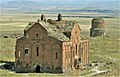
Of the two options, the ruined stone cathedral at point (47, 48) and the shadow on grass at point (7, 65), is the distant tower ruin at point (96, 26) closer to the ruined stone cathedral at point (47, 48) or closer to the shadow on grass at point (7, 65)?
the shadow on grass at point (7, 65)

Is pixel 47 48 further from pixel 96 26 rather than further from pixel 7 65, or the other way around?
pixel 96 26

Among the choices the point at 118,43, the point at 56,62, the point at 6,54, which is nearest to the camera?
the point at 56,62

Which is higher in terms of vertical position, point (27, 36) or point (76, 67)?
point (27, 36)

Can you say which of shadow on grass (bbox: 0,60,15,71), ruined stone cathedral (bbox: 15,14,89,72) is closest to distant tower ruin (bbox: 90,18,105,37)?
shadow on grass (bbox: 0,60,15,71)

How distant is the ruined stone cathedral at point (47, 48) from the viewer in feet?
159

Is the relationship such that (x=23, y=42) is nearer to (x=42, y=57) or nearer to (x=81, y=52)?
(x=42, y=57)

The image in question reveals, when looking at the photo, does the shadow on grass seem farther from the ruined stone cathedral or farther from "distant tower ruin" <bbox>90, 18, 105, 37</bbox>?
"distant tower ruin" <bbox>90, 18, 105, 37</bbox>

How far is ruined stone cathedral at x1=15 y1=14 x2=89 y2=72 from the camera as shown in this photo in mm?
48594

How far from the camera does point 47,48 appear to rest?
48.9m

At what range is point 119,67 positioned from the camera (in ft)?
178

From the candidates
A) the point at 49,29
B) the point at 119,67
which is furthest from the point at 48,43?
the point at 119,67

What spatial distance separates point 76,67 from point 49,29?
6.26 meters

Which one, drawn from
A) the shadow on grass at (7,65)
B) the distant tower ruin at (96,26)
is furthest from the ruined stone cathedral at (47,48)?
the distant tower ruin at (96,26)

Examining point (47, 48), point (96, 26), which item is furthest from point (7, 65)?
point (96, 26)
